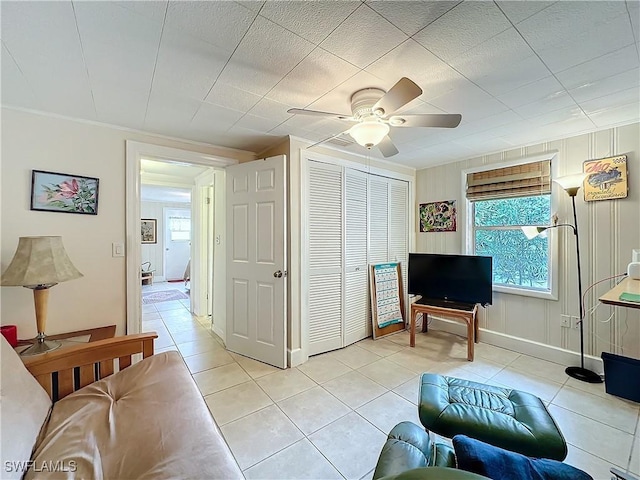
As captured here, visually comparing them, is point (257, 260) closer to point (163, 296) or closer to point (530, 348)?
point (530, 348)

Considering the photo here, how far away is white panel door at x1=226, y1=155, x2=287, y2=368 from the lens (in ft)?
8.68

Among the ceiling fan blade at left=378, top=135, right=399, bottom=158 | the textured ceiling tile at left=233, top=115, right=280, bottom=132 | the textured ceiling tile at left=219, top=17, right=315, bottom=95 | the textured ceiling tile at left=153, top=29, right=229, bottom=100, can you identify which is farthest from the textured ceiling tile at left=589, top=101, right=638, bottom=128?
the textured ceiling tile at left=153, top=29, right=229, bottom=100

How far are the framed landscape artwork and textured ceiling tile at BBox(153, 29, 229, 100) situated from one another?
6715 millimetres

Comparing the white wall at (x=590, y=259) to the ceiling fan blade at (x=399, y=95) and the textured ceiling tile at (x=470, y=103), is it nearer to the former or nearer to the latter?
the textured ceiling tile at (x=470, y=103)

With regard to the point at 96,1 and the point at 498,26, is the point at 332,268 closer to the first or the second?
the point at 498,26

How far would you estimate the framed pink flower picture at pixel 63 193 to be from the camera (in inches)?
81.4

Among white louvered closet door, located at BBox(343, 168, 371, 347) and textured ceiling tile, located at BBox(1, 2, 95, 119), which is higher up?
textured ceiling tile, located at BBox(1, 2, 95, 119)

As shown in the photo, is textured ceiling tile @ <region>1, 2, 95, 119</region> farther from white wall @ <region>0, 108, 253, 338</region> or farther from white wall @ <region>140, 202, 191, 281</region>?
white wall @ <region>140, 202, 191, 281</region>

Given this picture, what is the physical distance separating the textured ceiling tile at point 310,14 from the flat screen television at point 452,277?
2.70m

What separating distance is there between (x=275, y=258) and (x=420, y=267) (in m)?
1.84


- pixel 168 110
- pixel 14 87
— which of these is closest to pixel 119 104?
pixel 168 110

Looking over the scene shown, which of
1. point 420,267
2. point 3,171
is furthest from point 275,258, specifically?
point 3,171

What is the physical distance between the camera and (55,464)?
3.08 feet

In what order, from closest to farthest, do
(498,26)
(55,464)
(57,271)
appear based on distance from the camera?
(55,464) → (498,26) → (57,271)
